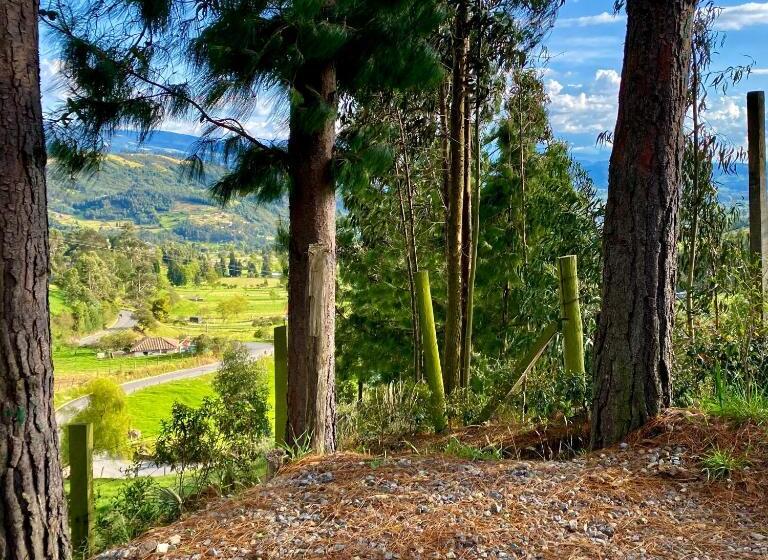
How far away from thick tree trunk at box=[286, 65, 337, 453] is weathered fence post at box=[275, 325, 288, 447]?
19 centimetres

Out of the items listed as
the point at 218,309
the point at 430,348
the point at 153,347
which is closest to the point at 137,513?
the point at 430,348

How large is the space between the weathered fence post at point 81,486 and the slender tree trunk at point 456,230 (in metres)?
3.37

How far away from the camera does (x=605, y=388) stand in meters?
3.27

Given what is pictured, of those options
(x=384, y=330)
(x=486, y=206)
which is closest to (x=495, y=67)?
(x=486, y=206)

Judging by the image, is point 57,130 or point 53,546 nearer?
point 53,546

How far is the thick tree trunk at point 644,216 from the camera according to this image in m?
3.08

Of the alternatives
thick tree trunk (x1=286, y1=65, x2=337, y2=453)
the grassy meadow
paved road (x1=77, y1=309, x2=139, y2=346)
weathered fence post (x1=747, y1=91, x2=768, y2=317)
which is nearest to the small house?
the grassy meadow

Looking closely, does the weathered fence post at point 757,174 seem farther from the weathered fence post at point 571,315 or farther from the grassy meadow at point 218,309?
the grassy meadow at point 218,309

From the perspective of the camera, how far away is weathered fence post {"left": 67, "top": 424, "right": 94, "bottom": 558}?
147 inches

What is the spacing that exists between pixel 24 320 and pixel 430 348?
118 inches

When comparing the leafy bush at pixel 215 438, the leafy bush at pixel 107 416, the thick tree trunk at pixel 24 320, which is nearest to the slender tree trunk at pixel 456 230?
the leafy bush at pixel 215 438

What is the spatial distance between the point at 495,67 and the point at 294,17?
3062 millimetres

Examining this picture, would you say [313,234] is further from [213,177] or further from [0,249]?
[0,249]

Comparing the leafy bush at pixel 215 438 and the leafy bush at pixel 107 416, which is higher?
the leafy bush at pixel 215 438
